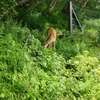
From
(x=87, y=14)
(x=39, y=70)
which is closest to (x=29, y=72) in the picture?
(x=39, y=70)

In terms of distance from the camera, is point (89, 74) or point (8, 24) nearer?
point (89, 74)

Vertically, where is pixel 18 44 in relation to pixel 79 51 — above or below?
above

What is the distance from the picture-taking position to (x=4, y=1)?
28.4 feet

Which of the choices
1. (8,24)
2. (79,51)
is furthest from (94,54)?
(8,24)

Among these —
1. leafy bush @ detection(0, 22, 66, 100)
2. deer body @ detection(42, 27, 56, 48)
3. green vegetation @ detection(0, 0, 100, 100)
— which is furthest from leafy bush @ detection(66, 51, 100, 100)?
deer body @ detection(42, 27, 56, 48)

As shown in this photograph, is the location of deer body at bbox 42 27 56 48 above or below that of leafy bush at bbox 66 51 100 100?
above

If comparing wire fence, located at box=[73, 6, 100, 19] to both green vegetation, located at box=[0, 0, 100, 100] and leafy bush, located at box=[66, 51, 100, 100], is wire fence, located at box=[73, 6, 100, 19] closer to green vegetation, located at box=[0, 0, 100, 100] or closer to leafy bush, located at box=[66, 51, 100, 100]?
green vegetation, located at box=[0, 0, 100, 100]

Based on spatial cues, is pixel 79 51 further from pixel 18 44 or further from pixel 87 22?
pixel 87 22

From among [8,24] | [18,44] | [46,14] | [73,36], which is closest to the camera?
[18,44]

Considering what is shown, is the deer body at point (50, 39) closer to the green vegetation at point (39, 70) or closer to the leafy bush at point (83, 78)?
the green vegetation at point (39, 70)

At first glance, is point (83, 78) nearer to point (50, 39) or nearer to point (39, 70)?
point (39, 70)

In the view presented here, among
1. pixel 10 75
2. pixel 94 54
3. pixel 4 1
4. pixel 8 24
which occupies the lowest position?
pixel 94 54

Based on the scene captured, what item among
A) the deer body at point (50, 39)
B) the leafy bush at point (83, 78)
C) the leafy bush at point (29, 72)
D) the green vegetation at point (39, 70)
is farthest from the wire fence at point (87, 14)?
the leafy bush at point (29, 72)

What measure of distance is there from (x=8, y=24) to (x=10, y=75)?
3138 mm
